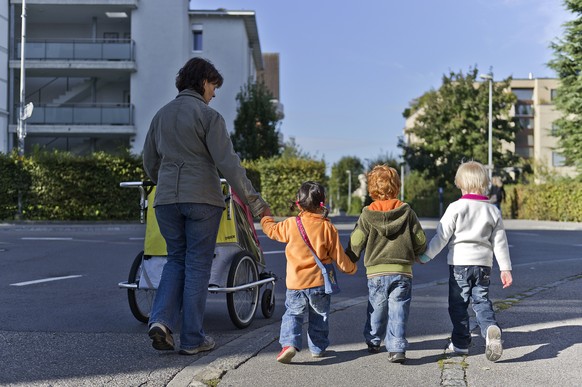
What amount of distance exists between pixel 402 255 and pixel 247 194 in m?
1.11

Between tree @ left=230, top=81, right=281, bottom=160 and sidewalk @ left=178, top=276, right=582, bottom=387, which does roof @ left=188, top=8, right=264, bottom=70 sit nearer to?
tree @ left=230, top=81, right=281, bottom=160

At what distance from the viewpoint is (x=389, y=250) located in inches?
181

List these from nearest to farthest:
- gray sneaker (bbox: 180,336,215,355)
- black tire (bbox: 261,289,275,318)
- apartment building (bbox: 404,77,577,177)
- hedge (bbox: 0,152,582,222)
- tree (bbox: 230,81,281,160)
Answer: gray sneaker (bbox: 180,336,215,355)
black tire (bbox: 261,289,275,318)
hedge (bbox: 0,152,582,222)
tree (bbox: 230,81,281,160)
apartment building (bbox: 404,77,577,177)

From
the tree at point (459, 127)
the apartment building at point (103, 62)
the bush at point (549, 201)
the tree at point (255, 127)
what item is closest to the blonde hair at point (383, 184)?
the bush at point (549, 201)

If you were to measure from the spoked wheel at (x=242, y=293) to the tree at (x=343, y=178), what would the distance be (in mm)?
105674

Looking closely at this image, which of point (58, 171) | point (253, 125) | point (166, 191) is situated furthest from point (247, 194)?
point (253, 125)

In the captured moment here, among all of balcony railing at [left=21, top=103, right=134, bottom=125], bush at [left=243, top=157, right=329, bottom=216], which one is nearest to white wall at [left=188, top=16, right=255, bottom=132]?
balcony railing at [left=21, top=103, right=134, bottom=125]

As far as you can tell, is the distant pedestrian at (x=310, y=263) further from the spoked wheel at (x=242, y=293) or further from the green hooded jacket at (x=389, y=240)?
the spoked wheel at (x=242, y=293)

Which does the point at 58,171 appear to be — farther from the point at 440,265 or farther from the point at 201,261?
the point at 201,261

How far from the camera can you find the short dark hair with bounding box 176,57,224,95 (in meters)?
5.00

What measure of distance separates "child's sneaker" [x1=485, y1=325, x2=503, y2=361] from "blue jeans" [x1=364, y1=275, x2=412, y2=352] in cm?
51

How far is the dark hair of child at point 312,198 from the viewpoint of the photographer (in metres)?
4.73

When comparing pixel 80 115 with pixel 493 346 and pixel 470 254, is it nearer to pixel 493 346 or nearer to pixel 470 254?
pixel 470 254

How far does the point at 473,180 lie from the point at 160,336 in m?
2.33
